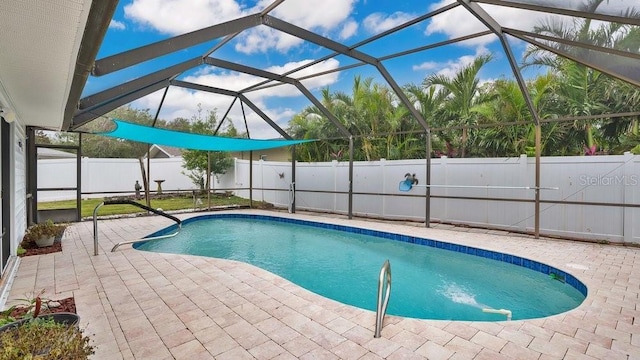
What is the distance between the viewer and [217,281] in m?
4.68

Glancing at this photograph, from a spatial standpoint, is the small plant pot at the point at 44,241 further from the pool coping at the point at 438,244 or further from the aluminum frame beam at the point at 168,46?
the aluminum frame beam at the point at 168,46

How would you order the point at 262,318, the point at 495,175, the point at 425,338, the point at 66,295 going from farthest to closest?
the point at 495,175 → the point at 66,295 → the point at 262,318 → the point at 425,338

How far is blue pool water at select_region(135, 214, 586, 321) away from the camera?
4742 mm

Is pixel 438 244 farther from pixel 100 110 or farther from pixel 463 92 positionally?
pixel 100 110

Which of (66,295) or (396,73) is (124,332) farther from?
(396,73)

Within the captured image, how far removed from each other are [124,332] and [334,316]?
2088mm

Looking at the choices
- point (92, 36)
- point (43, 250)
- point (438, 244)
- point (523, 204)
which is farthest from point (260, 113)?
point (92, 36)

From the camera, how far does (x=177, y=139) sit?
356 inches

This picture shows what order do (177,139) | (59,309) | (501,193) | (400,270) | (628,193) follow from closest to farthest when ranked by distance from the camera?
1. (59,309)
2. (400,270)
3. (628,193)
4. (501,193)
5. (177,139)

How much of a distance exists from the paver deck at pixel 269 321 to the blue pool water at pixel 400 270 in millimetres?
692

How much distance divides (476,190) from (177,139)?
853cm

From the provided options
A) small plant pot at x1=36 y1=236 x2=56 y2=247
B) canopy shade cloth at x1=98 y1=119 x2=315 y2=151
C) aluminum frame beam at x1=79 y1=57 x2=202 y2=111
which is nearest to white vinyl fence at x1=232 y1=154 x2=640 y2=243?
canopy shade cloth at x1=98 y1=119 x2=315 y2=151

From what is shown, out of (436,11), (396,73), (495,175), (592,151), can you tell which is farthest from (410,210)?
(436,11)

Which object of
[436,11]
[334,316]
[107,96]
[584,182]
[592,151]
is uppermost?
[436,11]
